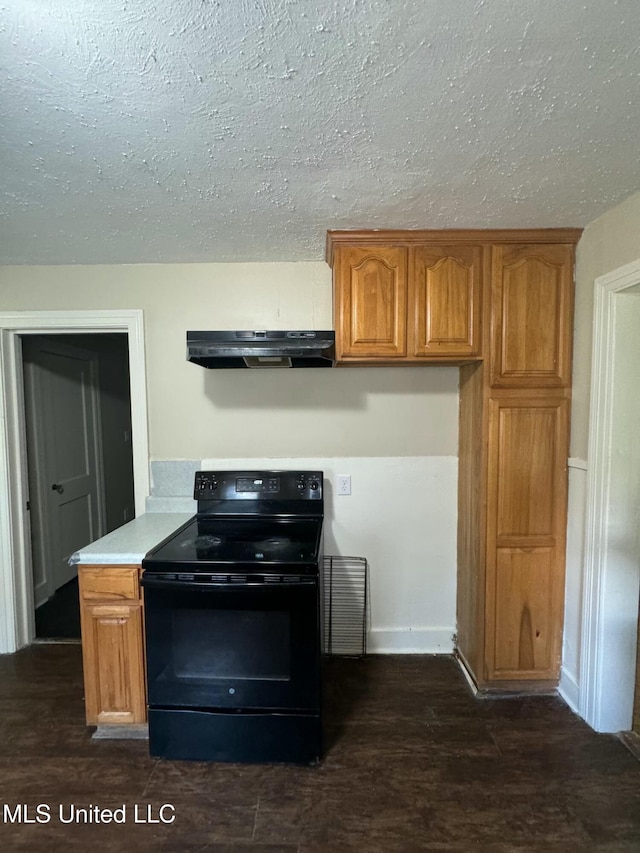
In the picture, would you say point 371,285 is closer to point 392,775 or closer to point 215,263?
point 215,263

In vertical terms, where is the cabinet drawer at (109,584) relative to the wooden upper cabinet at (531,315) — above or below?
below

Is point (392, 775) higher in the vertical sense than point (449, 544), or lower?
lower

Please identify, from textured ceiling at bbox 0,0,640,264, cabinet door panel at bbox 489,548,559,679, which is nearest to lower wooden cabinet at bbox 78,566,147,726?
textured ceiling at bbox 0,0,640,264

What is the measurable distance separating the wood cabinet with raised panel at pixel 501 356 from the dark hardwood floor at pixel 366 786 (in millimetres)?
327

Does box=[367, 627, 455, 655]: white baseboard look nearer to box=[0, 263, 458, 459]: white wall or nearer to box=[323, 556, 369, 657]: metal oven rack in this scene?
box=[323, 556, 369, 657]: metal oven rack

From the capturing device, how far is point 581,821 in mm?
1419

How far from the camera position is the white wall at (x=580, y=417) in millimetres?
1741

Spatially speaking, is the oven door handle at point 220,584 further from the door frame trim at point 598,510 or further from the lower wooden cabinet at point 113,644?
the door frame trim at point 598,510

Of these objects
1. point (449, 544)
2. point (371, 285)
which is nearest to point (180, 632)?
point (449, 544)

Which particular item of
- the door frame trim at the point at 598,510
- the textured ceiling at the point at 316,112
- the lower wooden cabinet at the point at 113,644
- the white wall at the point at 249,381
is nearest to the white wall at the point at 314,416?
the white wall at the point at 249,381

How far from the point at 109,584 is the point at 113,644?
0.27m

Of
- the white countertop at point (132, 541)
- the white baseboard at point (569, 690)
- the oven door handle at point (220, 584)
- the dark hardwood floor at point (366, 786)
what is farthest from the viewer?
the white baseboard at point (569, 690)

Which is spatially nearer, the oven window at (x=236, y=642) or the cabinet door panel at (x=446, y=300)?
the oven window at (x=236, y=642)

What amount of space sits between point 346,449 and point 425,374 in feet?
2.05
